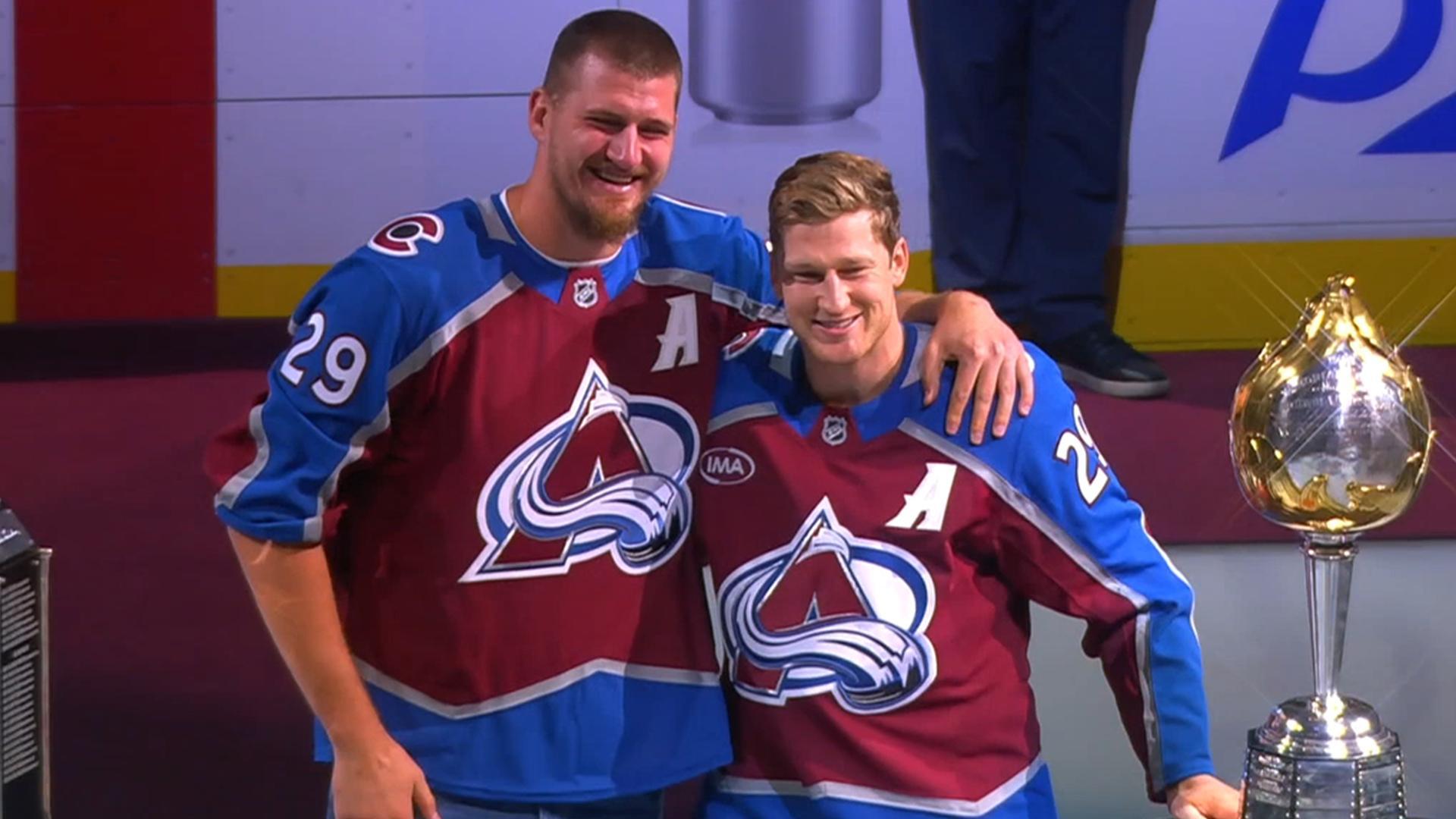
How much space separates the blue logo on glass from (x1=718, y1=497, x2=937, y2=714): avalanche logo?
7.56 ft

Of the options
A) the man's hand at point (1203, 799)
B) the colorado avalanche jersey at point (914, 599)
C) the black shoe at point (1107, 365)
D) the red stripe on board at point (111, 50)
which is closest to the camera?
the man's hand at point (1203, 799)

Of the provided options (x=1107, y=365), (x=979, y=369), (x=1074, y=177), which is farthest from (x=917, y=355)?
(x=1074, y=177)

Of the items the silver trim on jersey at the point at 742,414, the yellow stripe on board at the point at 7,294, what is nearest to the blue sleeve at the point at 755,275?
the silver trim on jersey at the point at 742,414

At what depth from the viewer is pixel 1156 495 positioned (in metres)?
3.10

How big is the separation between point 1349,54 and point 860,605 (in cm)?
244

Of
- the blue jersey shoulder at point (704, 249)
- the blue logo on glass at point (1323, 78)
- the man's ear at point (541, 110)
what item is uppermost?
the blue logo on glass at point (1323, 78)

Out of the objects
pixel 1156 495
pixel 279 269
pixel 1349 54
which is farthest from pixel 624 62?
pixel 1349 54

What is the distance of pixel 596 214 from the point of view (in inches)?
68.2

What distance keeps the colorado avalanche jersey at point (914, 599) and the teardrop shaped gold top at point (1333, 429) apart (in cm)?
29

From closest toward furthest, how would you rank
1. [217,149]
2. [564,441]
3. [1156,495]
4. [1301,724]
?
[1301,724] < [564,441] < [1156,495] < [217,149]

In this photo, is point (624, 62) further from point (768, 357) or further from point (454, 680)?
point (454, 680)

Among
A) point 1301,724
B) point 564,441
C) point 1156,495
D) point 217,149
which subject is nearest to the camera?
point 1301,724

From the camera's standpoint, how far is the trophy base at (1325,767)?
1.33m

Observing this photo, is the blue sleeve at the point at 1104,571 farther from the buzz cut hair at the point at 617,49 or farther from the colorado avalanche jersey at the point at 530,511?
the buzz cut hair at the point at 617,49
